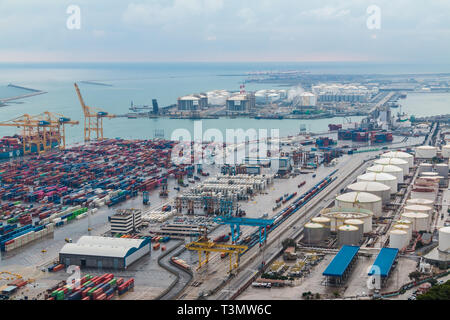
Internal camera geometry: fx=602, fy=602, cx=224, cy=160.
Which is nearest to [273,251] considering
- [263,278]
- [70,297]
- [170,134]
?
[263,278]

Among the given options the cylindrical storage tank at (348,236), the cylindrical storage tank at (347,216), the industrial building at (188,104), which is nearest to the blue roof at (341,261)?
the cylindrical storage tank at (348,236)

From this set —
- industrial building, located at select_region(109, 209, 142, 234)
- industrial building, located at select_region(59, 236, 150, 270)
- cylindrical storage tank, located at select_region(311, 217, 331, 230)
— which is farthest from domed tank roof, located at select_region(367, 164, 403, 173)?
industrial building, located at select_region(59, 236, 150, 270)

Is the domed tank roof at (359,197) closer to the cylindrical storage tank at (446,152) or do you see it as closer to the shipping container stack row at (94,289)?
the shipping container stack row at (94,289)

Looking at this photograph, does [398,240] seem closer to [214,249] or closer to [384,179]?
[214,249]

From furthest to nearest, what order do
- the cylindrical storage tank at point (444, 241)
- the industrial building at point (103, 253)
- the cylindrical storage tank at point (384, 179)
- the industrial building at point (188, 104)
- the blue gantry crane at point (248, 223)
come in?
the industrial building at point (188, 104)
the cylindrical storage tank at point (384, 179)
the blue gantry crane at point (248, 223)
the cylindrical storage tank at point (444, 241)
the industrial building at point (103, 253)

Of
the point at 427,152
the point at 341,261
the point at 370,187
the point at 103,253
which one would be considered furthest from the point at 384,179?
the point at 103,253

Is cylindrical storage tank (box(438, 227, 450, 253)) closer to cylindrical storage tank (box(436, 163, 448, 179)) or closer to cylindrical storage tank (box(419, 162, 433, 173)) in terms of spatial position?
cylindrical storage tank (box(436, 163, 448, 179))
